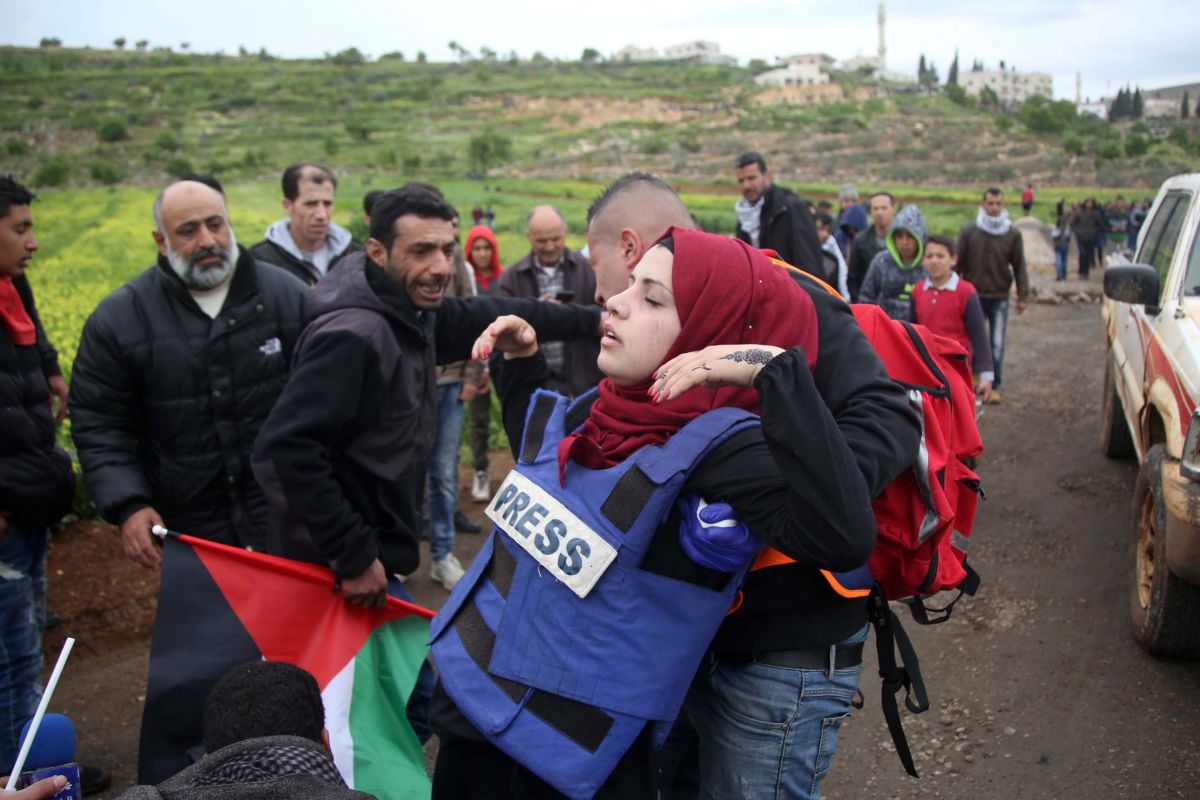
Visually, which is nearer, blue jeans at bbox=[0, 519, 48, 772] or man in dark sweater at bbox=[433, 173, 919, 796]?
man in dark sweater at bbox=[433, 173, 919, 796]

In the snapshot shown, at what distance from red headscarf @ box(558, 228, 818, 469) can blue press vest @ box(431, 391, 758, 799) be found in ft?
0.21

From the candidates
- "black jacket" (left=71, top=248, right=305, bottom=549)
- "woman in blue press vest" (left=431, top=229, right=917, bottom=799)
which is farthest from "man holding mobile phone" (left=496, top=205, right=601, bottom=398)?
"woman in blue press vest" (left=431, top=229, right=917, bottom=799)

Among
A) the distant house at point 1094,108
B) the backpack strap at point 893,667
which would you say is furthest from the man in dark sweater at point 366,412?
the distant house at point 1094,108

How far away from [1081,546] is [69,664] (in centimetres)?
590

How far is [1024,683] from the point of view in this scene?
453cm

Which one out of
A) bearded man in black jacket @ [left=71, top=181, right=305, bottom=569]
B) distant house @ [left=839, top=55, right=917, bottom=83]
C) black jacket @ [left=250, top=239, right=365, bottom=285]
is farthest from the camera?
distant house @ [left=839, top=55, right=917, bottom=83]

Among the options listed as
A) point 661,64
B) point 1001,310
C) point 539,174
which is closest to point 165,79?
point 539,174

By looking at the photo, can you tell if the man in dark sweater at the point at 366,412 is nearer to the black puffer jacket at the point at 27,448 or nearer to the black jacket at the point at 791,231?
the black puffer jacket at the point at 27,448

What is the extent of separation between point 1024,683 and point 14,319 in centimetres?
454

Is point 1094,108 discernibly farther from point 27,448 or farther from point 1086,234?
point 27,448

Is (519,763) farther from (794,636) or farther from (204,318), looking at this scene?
(204,318)

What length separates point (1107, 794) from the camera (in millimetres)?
3611

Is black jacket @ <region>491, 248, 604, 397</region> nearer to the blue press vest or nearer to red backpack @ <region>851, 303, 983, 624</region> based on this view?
red backpack @ <region>851, 303, 983, 624</region>

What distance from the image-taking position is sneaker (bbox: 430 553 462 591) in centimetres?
581
